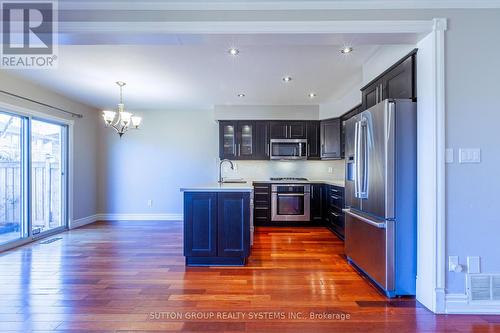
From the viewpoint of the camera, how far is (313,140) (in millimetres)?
5688

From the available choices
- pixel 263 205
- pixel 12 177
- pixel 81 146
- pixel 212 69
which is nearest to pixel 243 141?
pixel 263 205

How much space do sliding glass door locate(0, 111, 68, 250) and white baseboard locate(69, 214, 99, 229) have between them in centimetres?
15

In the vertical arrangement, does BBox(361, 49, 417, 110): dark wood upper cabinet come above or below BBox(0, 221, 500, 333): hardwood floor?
above

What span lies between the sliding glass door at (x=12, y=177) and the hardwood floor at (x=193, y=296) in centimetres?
51

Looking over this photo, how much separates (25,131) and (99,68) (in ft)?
5.91

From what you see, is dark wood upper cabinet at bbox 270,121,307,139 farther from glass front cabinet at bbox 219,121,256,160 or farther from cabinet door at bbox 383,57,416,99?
cabinet door at bbox 383,57,416,99

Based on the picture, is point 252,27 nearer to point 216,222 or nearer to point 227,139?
point 216,222

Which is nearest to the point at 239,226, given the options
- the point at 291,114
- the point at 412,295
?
the point at 412,295

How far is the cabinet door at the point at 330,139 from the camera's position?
530cm

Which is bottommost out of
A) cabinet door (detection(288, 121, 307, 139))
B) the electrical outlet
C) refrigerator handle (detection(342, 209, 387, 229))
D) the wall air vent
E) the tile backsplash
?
the wall air vent

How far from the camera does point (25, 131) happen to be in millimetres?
4207

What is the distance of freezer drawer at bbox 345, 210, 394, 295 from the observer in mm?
2361

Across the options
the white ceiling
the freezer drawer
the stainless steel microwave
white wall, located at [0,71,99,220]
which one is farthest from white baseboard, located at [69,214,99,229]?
the freezer drawer

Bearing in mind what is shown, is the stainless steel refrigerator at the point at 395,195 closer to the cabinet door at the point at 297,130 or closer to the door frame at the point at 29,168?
the cabinet door at the point at 297,130
